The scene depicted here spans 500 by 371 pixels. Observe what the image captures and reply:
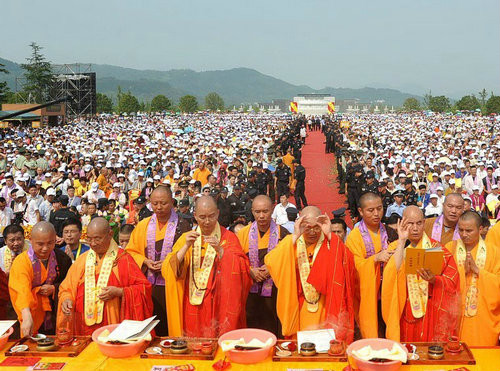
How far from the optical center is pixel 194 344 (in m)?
3.42

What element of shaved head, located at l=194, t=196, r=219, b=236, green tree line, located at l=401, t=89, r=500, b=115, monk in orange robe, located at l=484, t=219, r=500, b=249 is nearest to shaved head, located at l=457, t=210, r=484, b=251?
monk in orange robe, located at l=484, t=219, r=500, b=249

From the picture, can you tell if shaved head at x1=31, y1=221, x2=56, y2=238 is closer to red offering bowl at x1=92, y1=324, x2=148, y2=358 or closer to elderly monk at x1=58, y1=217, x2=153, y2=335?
elderly monk at x1=58, y1=217, x2=153, y2=335

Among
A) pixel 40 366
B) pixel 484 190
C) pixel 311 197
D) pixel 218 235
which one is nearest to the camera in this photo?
pixel 40 366

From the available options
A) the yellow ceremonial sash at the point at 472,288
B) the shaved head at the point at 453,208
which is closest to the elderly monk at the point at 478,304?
the yellow ceremonial sash at the point at 472,288

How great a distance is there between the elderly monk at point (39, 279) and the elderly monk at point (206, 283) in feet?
3.43

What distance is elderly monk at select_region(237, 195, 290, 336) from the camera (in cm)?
520

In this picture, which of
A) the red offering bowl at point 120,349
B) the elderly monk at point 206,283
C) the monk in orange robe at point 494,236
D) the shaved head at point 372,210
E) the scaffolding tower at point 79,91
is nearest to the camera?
the red offering bowl at point 120,349

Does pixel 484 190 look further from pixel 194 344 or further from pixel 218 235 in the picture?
pixel 194 344

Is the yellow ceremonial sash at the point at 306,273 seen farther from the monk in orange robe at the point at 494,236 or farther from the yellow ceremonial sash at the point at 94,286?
the monk in orange robe at the point at 494,236

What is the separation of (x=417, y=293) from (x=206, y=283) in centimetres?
183

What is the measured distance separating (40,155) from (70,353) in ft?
52.8

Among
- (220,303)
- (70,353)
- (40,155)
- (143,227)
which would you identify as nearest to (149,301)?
(220,303)

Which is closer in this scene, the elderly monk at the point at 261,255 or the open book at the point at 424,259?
the open book at the point at 424,259

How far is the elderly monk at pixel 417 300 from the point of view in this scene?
156 inches
